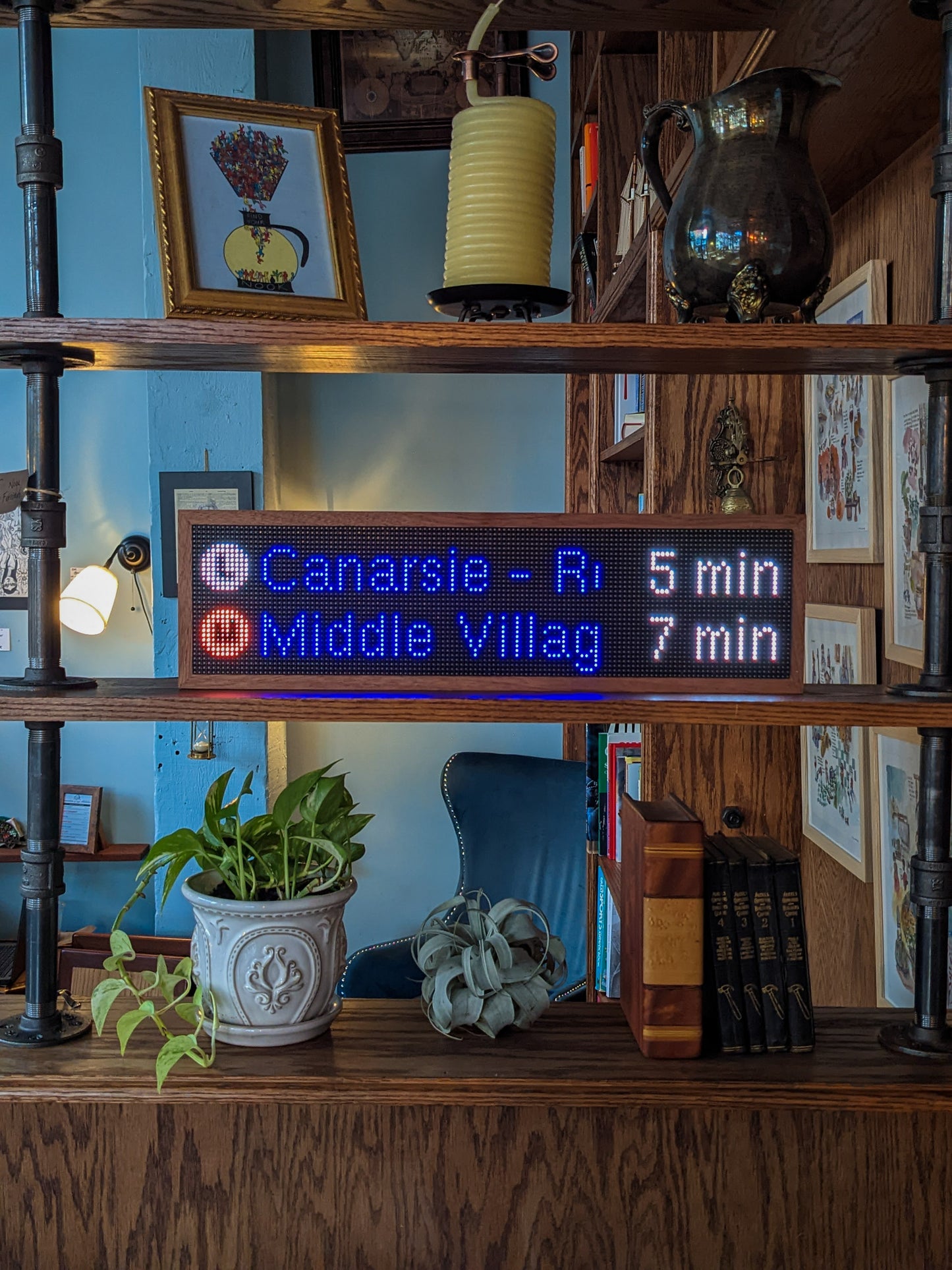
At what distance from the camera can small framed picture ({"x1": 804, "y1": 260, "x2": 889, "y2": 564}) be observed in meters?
1.38

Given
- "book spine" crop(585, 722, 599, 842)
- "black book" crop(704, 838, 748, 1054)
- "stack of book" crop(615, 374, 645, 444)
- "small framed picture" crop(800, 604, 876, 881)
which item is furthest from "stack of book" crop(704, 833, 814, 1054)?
"book spine" crop(585, 722, 599, 842)

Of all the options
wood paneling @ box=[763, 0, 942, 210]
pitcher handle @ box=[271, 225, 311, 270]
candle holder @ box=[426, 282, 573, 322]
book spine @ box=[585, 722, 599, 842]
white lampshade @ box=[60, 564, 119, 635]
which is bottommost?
book spine @ box=[585, 722, 599, 842]

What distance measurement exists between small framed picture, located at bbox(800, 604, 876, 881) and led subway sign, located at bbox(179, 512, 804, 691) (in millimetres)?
321

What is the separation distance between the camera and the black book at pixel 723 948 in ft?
3.68

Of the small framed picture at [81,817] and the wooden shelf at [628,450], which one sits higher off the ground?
the wooden shelf at [628,450]

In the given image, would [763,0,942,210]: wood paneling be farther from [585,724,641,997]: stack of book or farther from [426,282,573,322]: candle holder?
[585,724,641,997]: stack of book

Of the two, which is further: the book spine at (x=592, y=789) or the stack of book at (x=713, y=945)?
the book spine at (x=592, y=789)

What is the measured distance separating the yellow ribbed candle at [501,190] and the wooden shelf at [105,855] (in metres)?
2.59

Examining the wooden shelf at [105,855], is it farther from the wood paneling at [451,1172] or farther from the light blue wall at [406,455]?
the wood paneling at [451,1172]

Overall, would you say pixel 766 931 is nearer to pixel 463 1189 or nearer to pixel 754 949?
pixel 754 949

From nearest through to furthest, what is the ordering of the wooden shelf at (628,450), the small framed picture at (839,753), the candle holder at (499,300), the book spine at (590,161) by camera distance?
the candle holder at (499,300) → the small framed picture at (839,753) → the wooden shelf at (628,450) → the book spine at (590,161)

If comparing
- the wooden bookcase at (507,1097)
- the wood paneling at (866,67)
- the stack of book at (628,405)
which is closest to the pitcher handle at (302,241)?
the wooden bookcase at (507,1097)

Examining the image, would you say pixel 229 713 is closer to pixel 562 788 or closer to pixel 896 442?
pixel 896 442

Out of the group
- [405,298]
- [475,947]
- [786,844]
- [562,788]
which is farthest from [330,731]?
[475,947]
